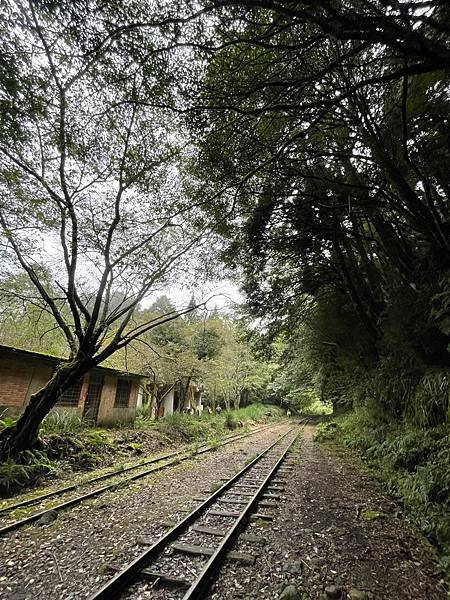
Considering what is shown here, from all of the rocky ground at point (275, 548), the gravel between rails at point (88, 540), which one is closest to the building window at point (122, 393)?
the gravel between rails at point (88, 540)

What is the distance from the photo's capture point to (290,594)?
2.72 m

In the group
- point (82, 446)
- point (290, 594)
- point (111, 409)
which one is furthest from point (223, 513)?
point (111, 409)

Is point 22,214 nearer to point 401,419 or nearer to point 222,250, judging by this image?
point 222,250

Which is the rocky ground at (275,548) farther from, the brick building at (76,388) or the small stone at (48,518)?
the brick building at (76,388)

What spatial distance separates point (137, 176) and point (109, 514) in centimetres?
679

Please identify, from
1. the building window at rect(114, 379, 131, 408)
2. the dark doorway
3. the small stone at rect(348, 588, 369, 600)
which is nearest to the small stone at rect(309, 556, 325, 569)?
the small stone at rect(348, 588, 369, 600)

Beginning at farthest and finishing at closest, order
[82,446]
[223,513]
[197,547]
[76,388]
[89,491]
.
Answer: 1. [76,388]
2. [82,446]
3. [89,491]
4. [223,513]
5. [197,547]

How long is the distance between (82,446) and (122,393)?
6.77 m

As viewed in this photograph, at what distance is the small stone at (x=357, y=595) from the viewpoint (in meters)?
2.67

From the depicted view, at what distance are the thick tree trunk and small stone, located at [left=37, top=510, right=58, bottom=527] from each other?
9.53 ft

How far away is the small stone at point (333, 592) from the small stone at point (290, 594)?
0.30m

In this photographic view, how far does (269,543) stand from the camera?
3.79 meters

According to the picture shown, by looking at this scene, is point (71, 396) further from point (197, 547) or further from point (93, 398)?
point (197, 547)

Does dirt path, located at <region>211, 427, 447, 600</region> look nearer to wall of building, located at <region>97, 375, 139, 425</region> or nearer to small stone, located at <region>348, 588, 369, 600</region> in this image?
small stone, located at <region>348, 588, 369, 600</region>
